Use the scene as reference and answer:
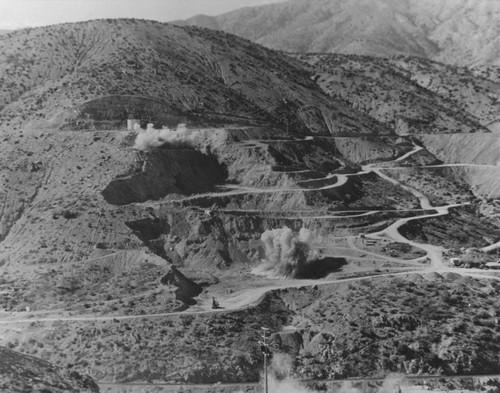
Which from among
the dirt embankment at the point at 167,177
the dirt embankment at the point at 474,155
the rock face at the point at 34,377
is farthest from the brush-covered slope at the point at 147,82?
the rock face at the point at 34,377

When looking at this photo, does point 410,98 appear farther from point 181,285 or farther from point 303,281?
point 181,285

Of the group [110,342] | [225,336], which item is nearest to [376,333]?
[225,336]

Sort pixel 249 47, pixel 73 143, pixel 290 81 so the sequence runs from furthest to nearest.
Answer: pixel 249 47
pixel 290 81
pixel 73 143

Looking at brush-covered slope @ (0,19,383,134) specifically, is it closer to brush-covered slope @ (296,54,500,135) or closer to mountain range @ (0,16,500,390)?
mountain range @ (0,16,500,390)

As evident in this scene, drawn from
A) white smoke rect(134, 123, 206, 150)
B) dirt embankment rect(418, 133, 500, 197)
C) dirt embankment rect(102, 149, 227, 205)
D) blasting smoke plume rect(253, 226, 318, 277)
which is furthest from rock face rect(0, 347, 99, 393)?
dirt embankment rect(418, 133, 500, 197)

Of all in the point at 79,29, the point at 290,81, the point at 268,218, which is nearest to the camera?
the point at 268,218

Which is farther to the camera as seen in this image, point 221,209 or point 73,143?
point 73,143

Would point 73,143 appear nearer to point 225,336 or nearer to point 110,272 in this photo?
point 110,272
